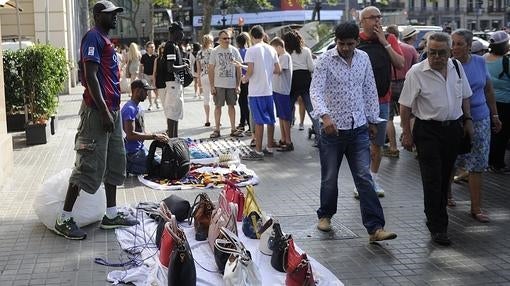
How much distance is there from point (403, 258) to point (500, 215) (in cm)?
188

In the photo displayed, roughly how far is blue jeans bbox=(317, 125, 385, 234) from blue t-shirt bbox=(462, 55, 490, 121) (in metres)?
1.35

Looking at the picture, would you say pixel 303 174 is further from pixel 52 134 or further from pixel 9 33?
pixel 9 33

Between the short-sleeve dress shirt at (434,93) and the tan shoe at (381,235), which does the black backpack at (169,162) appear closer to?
the tan shoe at (381,235)

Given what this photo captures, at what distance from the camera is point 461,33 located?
247 inches

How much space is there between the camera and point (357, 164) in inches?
223

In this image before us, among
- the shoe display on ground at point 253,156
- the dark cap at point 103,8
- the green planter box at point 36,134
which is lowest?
the shoe display on ground at point 253,156

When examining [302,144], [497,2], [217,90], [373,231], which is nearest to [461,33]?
[373,231]

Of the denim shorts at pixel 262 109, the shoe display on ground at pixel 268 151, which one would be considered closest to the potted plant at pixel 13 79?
the denim shorts at pixel 262 109

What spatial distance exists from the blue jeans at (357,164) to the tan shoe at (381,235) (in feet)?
0.10

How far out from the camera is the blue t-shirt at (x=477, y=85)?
6.30 meters

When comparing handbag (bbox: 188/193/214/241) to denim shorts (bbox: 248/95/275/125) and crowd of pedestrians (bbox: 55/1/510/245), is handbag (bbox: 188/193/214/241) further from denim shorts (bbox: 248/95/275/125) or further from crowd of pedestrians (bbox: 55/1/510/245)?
denim shorts (bbox: 248/95/275/125)

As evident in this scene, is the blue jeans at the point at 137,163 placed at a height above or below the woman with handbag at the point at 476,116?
below

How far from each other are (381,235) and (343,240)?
414mm

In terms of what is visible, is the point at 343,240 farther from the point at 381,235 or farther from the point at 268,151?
Answer: the point at 268,151
